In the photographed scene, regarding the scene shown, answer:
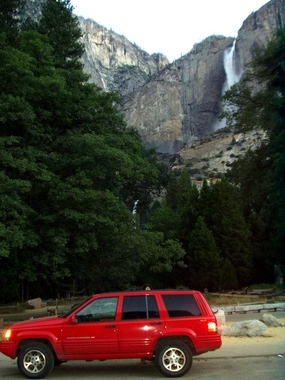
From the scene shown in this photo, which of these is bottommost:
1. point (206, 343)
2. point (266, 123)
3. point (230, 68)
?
point (206, 343)

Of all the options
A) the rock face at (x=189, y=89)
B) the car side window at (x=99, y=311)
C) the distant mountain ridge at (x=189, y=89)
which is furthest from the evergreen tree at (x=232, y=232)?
the distant mountain ridge at (x=189, y=89)

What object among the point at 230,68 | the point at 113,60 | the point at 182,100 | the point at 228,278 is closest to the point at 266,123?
the point at 228,278

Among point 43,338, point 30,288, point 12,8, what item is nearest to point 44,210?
point 43,338

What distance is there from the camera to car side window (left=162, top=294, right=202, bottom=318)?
8562mm

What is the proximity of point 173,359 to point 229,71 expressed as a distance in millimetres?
131656

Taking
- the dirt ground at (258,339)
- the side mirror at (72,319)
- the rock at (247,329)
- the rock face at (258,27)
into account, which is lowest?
the dirt ground at (258,339)

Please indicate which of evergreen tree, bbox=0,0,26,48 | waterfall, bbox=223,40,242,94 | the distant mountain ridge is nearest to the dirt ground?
evergreen tree, bbox=0,0,26,48

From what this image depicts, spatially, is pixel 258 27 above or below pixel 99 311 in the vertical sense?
above

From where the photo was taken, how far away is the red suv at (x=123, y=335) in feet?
27.1

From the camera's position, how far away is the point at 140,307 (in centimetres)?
862

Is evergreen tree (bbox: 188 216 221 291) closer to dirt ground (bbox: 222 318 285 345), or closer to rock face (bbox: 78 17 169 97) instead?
dirt ground (bbox: 222 318 285 345)

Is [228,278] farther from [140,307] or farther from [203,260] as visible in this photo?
[140,307]

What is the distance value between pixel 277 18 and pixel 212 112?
103 feet

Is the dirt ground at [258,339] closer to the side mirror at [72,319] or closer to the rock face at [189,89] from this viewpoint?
the side mirror at [72,319]
